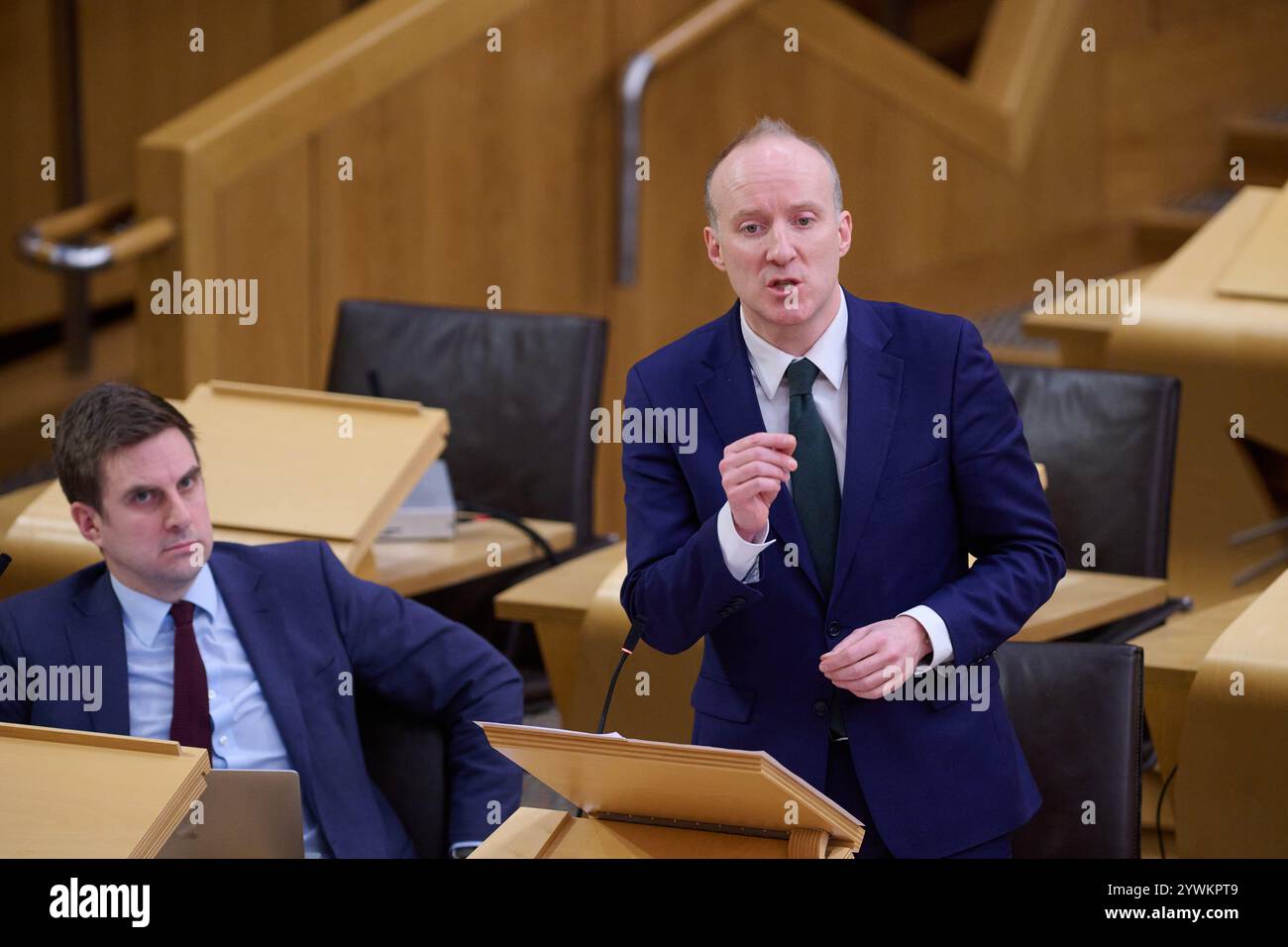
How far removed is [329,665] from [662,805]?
94cm

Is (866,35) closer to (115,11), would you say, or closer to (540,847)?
(115,11)

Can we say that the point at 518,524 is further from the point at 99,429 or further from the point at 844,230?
the point at 844,230

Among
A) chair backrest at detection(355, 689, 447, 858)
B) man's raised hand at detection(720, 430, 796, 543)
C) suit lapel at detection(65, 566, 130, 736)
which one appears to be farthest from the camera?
chair backrest at detection(355, 689, 447, 858)

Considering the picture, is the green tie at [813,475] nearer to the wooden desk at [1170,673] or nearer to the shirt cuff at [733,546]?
the shirt cuff at [733,546]

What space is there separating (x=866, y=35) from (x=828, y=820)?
15.5 ft

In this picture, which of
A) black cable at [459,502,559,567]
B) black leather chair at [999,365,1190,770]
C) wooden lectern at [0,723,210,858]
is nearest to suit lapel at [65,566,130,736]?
wooden lectern at [0,723,210,858]

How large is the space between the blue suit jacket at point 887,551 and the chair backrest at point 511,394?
2045mm

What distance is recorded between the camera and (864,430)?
2.07 m

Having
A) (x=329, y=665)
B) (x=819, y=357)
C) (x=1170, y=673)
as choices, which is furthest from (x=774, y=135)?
(x=1170, y=673)

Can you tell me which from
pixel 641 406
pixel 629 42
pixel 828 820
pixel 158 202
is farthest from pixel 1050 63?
pixel 828 820

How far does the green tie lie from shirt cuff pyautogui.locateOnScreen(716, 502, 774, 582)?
6.7 inches

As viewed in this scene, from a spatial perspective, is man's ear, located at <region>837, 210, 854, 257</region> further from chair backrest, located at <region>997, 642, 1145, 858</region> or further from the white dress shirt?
chair backrest, located at <region>997, 642, 1145, 858</region>

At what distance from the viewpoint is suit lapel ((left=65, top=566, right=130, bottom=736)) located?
2.59 m

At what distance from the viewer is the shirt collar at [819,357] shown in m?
2.11
